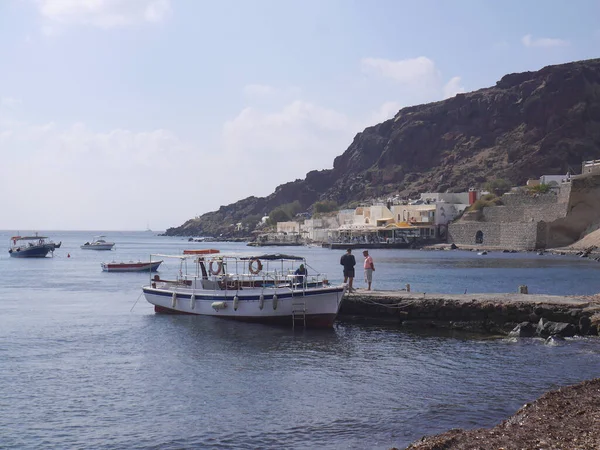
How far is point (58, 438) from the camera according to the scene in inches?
563

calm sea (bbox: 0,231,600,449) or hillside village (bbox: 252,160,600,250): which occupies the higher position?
hillside village (bbox: 252,160,600,250)

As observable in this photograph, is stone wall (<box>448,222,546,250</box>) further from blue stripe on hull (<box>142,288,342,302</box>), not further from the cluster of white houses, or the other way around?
blue stripe on hull (<box>142,288,342,302</box>)

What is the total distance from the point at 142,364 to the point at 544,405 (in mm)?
12629

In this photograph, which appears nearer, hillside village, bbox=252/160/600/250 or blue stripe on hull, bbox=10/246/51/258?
hillside village, bbox=252/160/600/250

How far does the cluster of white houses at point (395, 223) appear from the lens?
125 meters

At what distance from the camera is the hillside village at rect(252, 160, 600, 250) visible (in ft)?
310

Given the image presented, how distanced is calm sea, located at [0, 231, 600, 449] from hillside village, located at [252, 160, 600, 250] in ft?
244

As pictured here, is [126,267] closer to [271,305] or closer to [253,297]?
[253,297]

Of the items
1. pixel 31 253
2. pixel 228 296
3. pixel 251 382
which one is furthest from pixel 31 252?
pixel 251 382

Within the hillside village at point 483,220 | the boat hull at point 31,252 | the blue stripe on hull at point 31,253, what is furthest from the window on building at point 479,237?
the blue stripe on hull at point 31,253

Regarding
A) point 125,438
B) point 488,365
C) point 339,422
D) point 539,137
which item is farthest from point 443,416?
point 539,137

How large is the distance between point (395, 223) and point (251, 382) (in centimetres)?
11557

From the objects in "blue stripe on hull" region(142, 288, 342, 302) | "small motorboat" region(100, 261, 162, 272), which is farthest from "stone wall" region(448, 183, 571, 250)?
"blue stripe on hull" region(142, 288, 342, 302)

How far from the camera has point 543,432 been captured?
1159 cm
